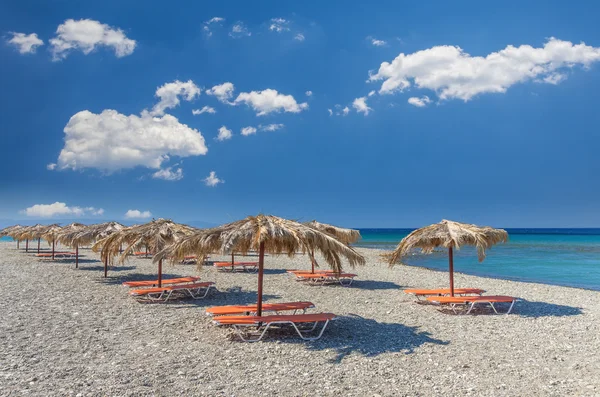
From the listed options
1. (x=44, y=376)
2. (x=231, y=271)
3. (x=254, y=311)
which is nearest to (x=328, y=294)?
(x=254, y=311)

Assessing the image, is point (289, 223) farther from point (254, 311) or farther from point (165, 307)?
point (165, 307)

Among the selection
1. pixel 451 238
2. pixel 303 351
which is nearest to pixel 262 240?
pixel 303 351

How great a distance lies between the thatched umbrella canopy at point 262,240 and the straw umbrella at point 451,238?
2986 millimetres

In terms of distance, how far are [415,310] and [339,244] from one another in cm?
342

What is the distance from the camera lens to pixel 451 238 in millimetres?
→ 9594

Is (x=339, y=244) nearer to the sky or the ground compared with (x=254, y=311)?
nearer to the sky

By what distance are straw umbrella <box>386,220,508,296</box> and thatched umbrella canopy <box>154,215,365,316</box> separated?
299cm

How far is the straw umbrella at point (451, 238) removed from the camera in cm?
954

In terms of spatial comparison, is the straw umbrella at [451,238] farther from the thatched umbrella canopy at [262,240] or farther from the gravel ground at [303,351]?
the thatched umbrella canopy at [262,240]

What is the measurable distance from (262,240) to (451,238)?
478 centimetres

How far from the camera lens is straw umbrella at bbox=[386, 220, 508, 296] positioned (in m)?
9.54

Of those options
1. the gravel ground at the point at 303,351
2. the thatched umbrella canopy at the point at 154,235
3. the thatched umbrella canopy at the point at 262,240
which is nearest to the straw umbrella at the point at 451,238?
the gravel ground at the point at 303,351

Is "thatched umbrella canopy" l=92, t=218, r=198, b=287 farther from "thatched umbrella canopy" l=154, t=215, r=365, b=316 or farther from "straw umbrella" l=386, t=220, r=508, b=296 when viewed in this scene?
"straw umbrella" l=386, t=220, r=508, b=296

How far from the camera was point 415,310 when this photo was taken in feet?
31.6
